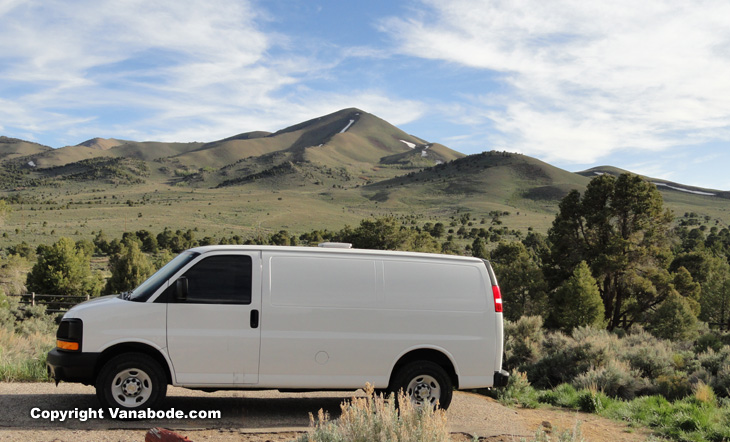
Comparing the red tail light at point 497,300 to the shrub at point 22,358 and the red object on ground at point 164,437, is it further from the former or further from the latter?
the shrub at point 22,358

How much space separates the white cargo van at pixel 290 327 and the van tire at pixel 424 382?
13mm

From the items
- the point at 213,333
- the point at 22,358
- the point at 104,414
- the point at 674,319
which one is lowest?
the point at 674,319

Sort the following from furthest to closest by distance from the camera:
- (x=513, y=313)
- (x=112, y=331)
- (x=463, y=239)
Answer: (x=463, y=239) < (x=513, y=313) < (x=112, y=331)

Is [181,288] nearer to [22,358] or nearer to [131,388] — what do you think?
[131,388]

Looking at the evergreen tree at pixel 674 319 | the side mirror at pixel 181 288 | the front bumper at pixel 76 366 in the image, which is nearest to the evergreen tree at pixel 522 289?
the evergreen tree at pixel 674 319

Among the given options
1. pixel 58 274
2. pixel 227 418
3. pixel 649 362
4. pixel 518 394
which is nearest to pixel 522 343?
pixel 649 362

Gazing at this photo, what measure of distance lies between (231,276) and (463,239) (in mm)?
82303

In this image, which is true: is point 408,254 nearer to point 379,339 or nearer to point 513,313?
point 379,339

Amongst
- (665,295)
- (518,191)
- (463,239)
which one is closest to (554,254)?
(665,295)

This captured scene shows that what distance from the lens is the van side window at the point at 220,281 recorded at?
6504 mm

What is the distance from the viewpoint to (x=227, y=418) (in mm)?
6531

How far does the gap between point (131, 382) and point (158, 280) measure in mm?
1175

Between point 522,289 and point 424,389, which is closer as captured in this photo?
point 424,389

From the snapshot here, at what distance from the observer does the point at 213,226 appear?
98438 mm
